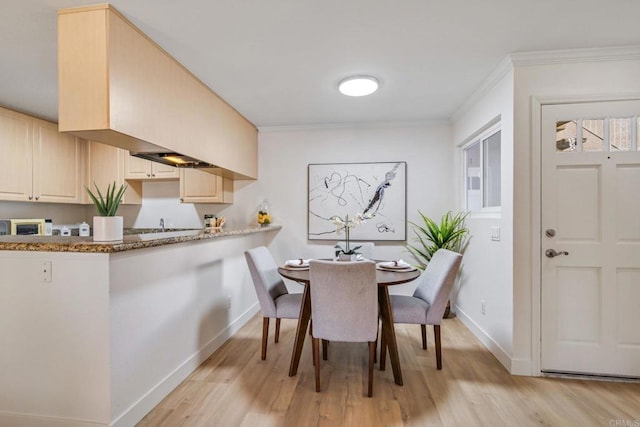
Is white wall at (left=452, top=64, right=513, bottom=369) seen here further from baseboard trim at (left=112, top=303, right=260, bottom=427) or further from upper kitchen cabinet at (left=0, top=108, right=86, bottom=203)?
upper kitchen cabinet at (left=0, top=108, right=86, bottom=203)

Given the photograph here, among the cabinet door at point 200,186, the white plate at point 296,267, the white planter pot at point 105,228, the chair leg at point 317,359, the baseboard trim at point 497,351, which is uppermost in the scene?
the cabinet door at point 200,186

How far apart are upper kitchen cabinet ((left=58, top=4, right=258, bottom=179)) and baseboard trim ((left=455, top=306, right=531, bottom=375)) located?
2.97 metres

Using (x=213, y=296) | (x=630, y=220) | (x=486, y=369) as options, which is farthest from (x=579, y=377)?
(x=213, y=296)

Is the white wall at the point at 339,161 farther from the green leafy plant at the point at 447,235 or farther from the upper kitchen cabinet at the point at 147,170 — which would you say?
the upper kitchen cabinet at the point at 147,170

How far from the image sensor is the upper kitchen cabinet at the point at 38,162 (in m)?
3.13

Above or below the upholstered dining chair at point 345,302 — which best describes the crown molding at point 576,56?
above

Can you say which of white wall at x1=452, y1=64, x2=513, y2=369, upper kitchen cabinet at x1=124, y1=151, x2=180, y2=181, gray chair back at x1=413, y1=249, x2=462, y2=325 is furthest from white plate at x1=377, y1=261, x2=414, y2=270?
upper kitchen cabinet at x1=124, y1=151, x2=180, y2=181

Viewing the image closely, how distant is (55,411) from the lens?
A: 5.32ft

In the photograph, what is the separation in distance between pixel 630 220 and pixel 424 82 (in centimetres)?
181

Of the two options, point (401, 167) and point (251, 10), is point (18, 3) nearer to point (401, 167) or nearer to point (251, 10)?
point (251, 10)

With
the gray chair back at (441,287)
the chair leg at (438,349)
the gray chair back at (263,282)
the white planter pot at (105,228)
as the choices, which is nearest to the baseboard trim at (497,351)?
the chair leg at (438,349)

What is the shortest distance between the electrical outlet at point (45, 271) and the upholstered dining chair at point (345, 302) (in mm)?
1409

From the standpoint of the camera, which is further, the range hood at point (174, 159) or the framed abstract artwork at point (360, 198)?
the framed abstract artwork at point (360, 198)

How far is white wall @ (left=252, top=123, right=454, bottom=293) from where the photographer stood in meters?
3.79
